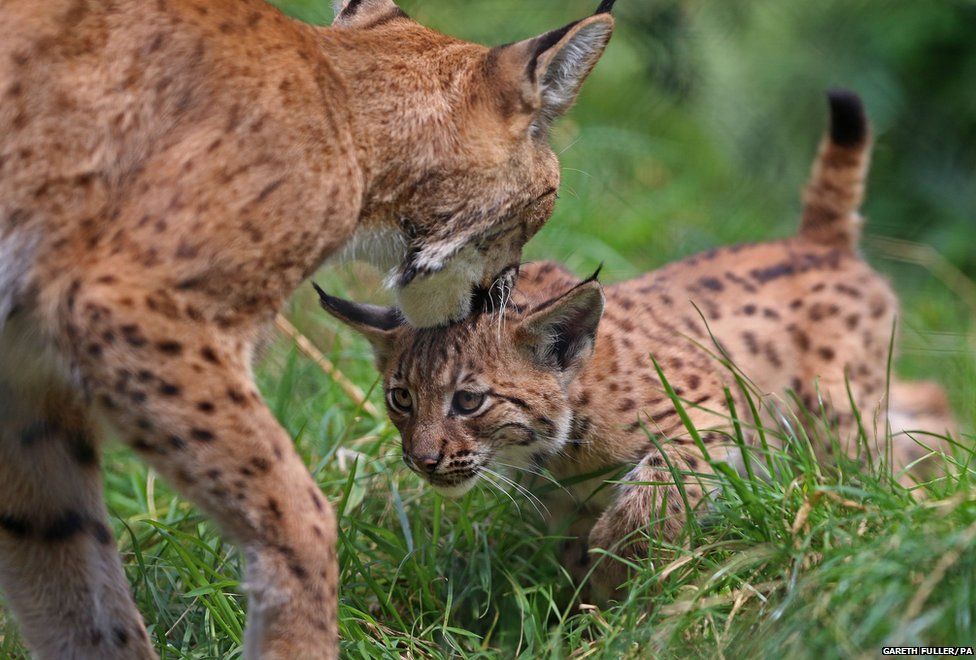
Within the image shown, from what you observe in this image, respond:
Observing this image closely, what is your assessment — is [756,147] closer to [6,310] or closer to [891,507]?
[891,507]

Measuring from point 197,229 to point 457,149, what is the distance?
98 cm

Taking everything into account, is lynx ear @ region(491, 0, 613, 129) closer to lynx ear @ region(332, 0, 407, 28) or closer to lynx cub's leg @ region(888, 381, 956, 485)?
lynx ear @ region(332, 0, 407, 28)

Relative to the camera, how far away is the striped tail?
18.9ft

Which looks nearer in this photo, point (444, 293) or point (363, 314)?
point (444, 293)

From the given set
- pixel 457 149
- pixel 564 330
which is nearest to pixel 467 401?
pixel 564 330

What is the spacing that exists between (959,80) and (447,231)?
231 inches

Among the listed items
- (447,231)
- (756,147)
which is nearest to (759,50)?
(756,147)

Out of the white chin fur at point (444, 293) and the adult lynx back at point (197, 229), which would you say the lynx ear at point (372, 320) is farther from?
the adult lynx back at point (197, 229)

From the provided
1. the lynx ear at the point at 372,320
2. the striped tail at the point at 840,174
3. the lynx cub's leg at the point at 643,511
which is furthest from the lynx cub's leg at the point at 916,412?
the lynx ear at the point at 372,320

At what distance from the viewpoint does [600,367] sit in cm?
477

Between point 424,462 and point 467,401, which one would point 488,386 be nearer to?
point 467,401

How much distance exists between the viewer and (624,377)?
4758 mm

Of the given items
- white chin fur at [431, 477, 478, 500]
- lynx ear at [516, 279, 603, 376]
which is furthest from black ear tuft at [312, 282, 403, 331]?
white chin fur at [431, 477, 478, 500]

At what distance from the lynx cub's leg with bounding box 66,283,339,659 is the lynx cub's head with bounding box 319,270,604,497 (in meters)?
1.03
